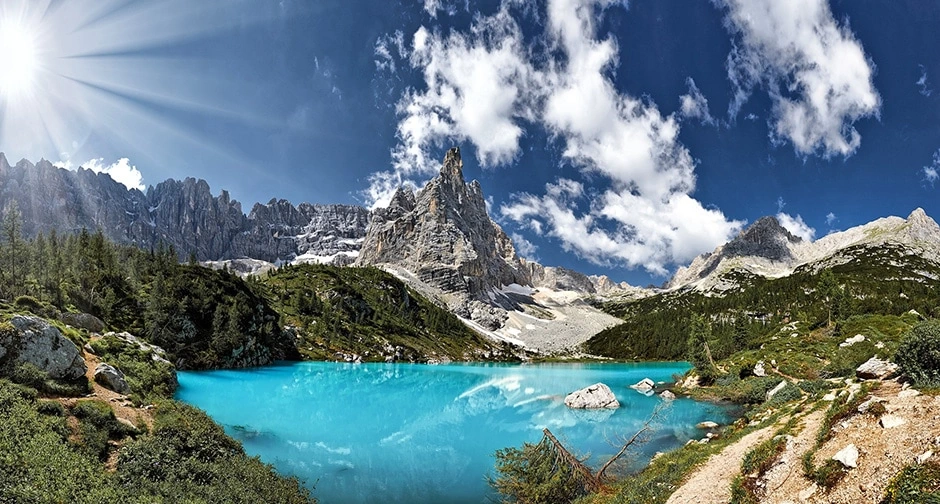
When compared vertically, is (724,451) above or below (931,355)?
below

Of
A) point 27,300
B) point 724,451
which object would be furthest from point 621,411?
point 27,300

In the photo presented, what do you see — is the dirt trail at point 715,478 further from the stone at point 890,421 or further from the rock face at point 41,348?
the rock face at point 41,348

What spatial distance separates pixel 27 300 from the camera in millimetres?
37938

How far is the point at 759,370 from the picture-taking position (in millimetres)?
53938

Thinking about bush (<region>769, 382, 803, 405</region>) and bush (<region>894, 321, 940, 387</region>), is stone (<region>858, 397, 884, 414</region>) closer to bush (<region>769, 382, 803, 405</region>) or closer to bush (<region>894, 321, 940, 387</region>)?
bush (<region>894, 321, 940, 387</region>)

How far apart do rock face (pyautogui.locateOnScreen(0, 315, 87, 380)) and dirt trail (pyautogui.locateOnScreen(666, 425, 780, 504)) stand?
30419 millimetres

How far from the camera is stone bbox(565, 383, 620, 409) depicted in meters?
49.8

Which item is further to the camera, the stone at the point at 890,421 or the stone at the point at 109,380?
the stone at the point at 109,380

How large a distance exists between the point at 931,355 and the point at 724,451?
32.9 feet

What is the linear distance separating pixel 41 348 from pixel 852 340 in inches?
3020

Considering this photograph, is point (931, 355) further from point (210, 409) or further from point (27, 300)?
point (27, 300)

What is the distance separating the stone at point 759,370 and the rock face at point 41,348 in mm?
66629

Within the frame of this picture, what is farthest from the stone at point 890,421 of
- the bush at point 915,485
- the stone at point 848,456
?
the bush at point 915,485

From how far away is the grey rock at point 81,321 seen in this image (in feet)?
137
